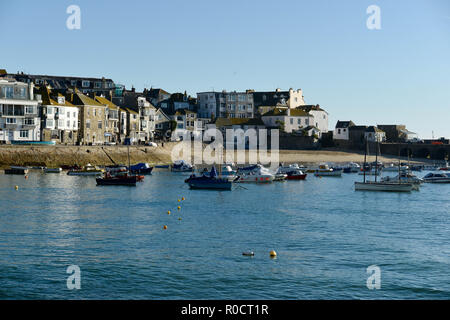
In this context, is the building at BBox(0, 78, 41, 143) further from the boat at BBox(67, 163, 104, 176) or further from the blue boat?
the blue boat

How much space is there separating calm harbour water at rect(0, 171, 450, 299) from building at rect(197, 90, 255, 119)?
9387 cm

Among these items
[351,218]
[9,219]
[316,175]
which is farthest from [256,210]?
[316,175]

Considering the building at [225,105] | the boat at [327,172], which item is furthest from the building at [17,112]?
the building at [225,105]

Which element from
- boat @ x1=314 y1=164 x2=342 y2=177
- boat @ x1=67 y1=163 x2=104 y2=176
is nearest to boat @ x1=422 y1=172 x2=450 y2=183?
boat @ x1=314 y1=164 x2=342 y2=177

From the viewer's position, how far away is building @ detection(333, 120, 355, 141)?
155 meters

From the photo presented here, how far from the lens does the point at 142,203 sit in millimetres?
58906

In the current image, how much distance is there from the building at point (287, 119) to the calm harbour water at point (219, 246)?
84.9m

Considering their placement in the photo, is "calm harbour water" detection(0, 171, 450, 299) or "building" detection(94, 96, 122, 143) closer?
"calm harbour water" detection(0, 171, 450, 299)

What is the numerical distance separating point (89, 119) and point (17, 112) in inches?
723

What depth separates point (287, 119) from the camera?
A: 15062 cm

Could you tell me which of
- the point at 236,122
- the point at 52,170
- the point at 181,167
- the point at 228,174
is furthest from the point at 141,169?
the point at 236,122

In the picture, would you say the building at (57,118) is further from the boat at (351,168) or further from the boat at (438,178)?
the boat at (438,178)

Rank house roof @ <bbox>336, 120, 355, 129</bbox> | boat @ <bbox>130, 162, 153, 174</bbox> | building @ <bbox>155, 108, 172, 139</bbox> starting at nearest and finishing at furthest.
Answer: boat @ <bbox>130, 162, 153, 174</bbox>, building @ <bbox>155, 108, 172, 139</bbox>, house roof @ <bbox>336, 120, 355, 129</bbox>

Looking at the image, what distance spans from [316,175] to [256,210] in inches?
2101
